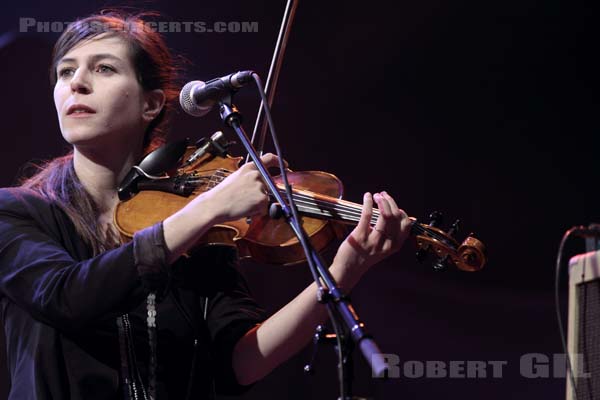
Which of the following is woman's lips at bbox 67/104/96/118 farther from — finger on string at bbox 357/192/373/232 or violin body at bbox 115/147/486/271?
finger on string at bbox 357/192/373/232

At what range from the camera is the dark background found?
9.98ft

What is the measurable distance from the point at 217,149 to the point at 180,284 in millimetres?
371

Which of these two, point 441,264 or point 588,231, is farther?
point 441,264

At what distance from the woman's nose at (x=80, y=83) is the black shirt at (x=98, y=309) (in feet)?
0.98

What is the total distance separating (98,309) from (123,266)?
11cm

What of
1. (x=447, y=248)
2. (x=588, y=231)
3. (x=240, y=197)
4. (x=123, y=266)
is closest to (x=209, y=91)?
(x=240, y=197)

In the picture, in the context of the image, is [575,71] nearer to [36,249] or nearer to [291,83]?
[291,83]

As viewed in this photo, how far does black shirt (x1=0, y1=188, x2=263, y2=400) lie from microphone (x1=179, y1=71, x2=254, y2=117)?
0.96ft

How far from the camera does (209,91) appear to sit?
1.77 meters

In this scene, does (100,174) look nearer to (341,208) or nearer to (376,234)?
(341,208)

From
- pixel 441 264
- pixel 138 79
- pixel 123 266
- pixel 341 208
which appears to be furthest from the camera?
pixel 138 79

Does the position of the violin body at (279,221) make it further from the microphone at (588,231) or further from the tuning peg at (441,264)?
the microphone at (588,231)

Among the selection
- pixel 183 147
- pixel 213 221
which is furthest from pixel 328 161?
pixel 213 221

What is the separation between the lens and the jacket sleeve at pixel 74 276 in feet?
5.43
